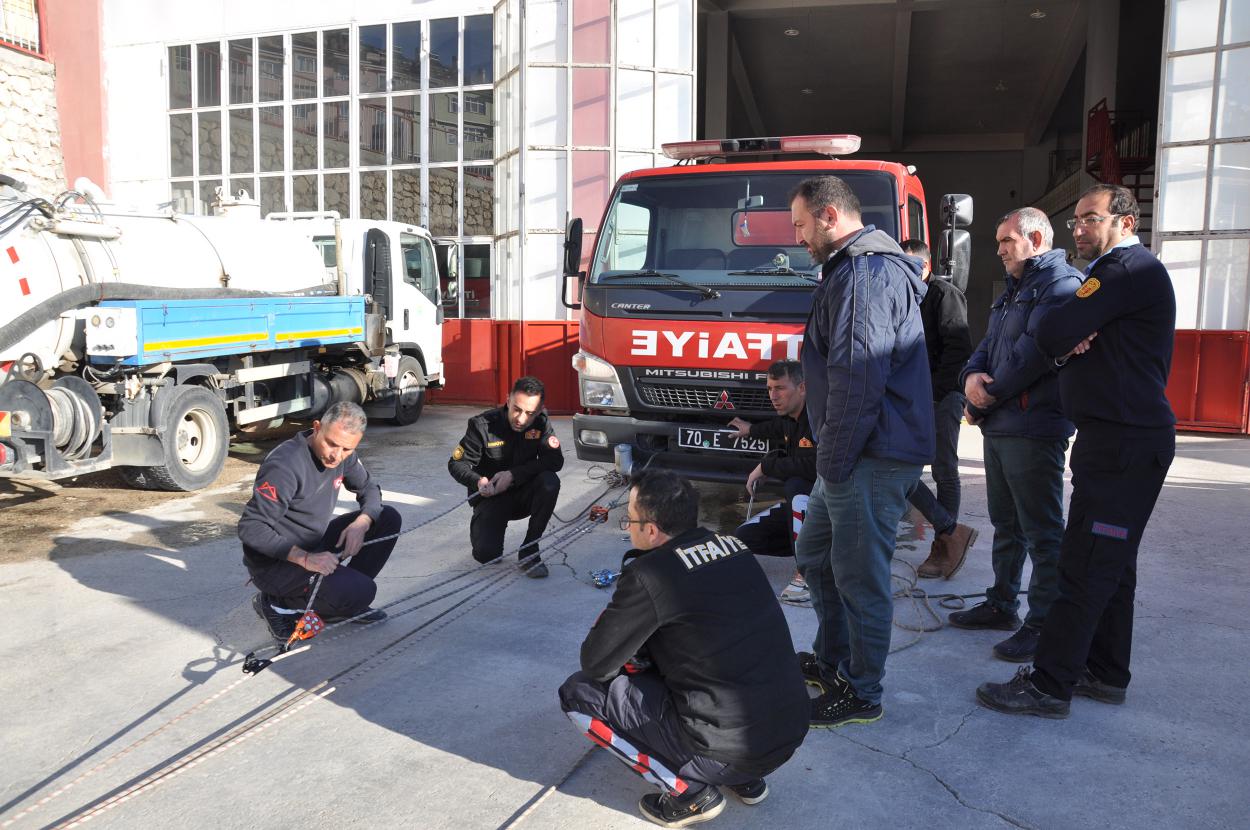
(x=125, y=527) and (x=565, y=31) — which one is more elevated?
(x=565, y=31)

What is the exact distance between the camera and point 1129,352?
3354 mm

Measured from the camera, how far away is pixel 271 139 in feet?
48.5

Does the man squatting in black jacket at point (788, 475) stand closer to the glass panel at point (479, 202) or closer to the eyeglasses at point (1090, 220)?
the eyeglasses at point (1090, 220)

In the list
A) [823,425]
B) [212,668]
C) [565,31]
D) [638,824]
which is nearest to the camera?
[638,824]

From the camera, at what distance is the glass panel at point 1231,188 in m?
10.9

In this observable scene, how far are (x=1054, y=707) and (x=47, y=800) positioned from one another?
11.0ft

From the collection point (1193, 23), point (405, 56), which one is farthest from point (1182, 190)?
point (405, 56)

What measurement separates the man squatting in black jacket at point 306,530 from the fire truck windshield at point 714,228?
2.61 meters

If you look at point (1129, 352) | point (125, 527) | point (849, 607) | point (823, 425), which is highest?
point (1129, 352)

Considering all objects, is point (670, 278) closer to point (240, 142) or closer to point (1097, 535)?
point (1097, 535)

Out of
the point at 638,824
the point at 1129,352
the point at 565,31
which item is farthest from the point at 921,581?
the point at 565,31

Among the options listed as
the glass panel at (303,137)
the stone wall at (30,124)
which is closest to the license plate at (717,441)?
the glass panel at (303,137)

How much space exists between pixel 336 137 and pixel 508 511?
1065 cm

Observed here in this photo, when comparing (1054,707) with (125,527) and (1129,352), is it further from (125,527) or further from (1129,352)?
(125,527)
